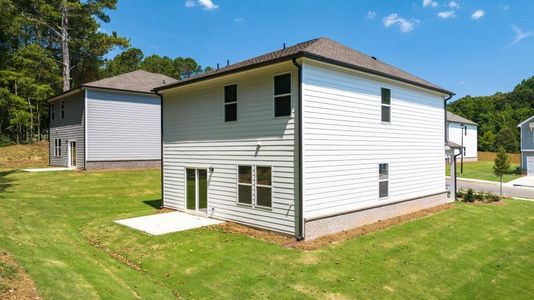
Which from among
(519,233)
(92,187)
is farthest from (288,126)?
(92,187)

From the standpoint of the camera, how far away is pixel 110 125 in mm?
25406

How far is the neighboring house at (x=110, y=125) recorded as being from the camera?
24.7 m

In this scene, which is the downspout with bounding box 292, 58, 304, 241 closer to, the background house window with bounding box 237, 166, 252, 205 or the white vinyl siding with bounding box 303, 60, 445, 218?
the white vinyl siding with bounding box 303, 60, 445, 218

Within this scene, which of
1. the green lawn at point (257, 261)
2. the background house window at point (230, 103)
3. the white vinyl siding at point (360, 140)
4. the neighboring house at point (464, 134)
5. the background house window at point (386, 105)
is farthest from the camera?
the neighboring house at point (464, 134)

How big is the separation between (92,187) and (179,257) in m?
12.6

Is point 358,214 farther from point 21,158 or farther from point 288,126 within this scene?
point 21,158

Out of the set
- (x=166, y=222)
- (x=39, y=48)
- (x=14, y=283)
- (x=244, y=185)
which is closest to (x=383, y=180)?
(x=244, y=185)

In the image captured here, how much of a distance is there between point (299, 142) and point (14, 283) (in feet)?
23.4

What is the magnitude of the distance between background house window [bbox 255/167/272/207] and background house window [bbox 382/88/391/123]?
550 centimetres

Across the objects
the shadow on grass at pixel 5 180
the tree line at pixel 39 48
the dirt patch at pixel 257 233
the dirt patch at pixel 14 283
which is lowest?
the dirt patch at pixel 257 233

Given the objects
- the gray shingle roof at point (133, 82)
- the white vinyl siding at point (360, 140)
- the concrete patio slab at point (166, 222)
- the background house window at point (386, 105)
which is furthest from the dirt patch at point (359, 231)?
the gray shingle roof at point (133, 82)

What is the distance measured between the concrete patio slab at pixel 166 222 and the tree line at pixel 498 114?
208 feet

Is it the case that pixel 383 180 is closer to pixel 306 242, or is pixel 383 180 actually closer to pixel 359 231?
pixel 359 231

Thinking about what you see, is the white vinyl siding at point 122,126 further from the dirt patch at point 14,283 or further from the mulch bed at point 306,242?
the dirt patch at point 14,283
